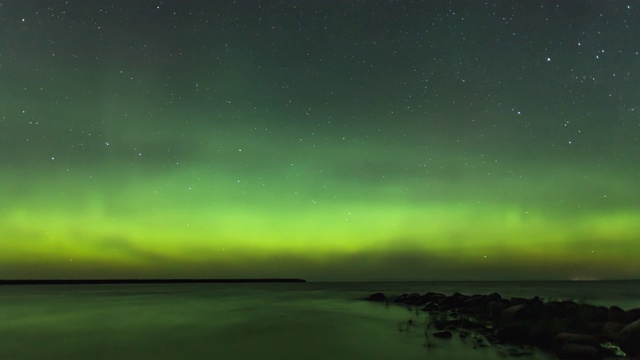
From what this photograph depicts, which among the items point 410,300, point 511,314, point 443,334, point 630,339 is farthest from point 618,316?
point 410,300

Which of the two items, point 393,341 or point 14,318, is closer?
point 393,341

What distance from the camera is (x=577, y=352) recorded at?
13.3 m

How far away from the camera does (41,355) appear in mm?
17641

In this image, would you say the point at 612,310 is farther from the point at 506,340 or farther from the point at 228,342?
the point at 228,342

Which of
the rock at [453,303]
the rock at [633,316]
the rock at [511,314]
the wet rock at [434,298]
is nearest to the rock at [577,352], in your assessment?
the rock at [633,316]

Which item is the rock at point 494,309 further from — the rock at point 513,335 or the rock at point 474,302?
the rock at point 513,335

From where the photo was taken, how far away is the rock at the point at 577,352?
1296 cm

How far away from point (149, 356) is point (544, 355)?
41.3 ft

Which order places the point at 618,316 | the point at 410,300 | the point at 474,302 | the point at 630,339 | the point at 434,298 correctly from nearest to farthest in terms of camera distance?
the point at 630,339
the point at 618,316
the point at 474,302
the point at 434,298
the point at 410,300

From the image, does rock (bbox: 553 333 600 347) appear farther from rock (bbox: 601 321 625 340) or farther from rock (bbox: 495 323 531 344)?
rock (bbox: 495 323 531 344)

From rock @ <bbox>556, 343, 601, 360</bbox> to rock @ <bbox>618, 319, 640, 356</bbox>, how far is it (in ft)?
3.93

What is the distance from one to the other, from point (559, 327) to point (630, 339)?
3291mm

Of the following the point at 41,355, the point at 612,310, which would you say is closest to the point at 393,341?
the point at 612,310

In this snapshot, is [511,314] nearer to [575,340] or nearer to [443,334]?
[443,334]
